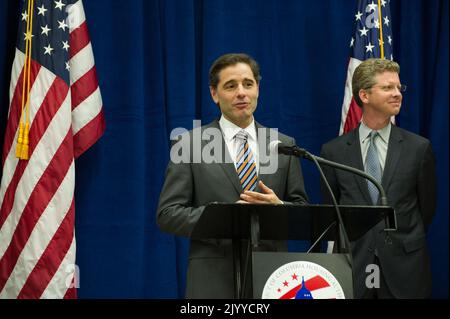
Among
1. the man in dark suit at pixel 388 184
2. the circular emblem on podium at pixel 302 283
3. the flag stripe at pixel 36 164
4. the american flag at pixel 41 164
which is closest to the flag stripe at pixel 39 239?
the american flag at pixel 41 164

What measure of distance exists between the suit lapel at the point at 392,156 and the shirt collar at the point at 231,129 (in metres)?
1.05

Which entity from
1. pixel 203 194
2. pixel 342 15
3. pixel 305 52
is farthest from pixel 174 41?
pixel 203 194

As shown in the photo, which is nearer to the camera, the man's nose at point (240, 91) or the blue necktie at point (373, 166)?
the man's nose at point (240, 91)

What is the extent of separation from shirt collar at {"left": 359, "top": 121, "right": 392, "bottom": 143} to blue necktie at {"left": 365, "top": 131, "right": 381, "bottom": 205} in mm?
37

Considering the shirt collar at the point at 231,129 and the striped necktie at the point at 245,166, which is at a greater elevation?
the shirt collar at the point at 231,129

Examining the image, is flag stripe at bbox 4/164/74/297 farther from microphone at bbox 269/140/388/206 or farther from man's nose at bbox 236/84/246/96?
microphone at bbox 269/140/388/206

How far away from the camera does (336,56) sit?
5172mm

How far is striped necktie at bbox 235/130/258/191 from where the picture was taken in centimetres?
292

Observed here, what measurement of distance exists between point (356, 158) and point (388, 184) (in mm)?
270

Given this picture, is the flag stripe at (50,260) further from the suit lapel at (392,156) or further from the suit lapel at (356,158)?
the suit lapel at (392,156)

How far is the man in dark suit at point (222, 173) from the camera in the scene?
273 centimetres

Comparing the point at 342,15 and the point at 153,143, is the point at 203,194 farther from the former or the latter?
the point at 342,15

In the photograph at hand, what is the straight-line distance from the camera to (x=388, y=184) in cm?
379

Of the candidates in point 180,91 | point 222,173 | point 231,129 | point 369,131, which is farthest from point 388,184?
point 180,91
